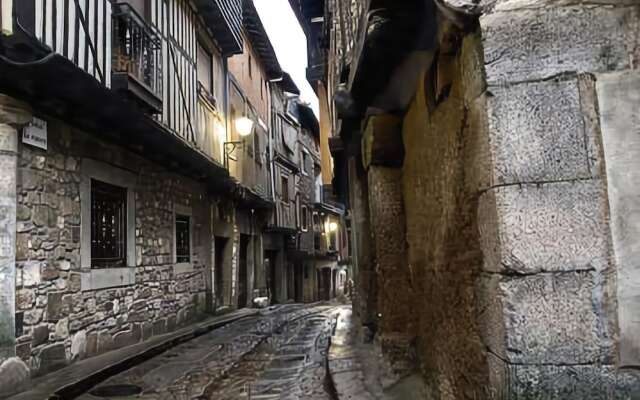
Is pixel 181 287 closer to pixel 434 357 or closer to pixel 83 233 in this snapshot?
pixel 83 233

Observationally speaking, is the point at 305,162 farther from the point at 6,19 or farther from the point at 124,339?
the point at 6,19

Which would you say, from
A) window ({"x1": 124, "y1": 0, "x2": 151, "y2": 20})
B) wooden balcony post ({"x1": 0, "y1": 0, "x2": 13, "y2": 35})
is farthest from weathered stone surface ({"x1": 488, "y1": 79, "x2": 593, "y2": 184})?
window ({"x1": 124, "y1": 0, "x2": 151, "y2": 20})

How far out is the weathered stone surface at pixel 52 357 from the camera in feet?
17.4

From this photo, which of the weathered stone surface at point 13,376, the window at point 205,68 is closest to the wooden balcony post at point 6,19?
the weathered stone surface at point 13,376

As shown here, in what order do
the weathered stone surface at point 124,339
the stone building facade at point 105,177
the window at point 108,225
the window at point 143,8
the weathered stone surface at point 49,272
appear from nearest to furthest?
the stone building facade at point 105,177 < the weathered stone surface at point 49,272 < the window at point 108,225 < the weathered stone surface at point 124,339 < the window at point 143,8

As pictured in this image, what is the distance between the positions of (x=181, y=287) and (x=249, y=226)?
585 cm

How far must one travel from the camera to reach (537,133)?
2.08 meters

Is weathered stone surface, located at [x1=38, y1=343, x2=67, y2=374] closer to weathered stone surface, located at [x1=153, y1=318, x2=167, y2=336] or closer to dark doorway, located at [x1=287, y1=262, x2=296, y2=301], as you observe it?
weathered stone surface, located at [x1=153, y1=318, x2=167, y2=336]

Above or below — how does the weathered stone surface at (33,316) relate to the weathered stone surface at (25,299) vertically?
below

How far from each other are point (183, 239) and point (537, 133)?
27.7ft

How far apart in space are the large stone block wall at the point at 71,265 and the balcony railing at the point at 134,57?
78 cm

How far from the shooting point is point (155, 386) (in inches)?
209

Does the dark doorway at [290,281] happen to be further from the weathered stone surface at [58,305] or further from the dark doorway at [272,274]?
the weathered stone surface at [58,305]

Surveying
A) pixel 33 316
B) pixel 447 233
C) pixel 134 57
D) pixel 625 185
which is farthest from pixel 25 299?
pixel 625 185
